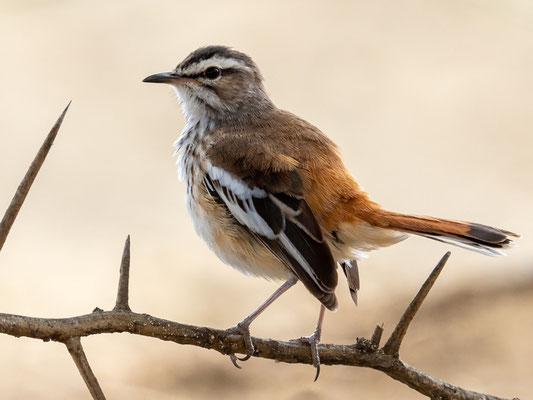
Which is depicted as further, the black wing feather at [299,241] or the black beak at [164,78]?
the black beak at [164,78]

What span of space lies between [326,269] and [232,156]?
0.80 metres

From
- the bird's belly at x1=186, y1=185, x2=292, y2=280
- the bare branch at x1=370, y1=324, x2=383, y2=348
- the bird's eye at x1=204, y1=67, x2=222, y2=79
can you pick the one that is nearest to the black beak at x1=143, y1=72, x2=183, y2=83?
the bird's eye at x1=204, y1=67, x2=222, y2=79

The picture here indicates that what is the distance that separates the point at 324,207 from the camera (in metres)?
3.92

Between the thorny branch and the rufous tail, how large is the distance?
29.2 inches

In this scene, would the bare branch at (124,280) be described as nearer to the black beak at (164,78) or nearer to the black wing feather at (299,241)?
the black wing feather at (299,241)

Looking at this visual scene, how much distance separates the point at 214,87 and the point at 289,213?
1.31 metres

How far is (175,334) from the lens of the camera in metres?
2.63

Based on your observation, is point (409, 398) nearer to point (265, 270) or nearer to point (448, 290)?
point (448, 290)

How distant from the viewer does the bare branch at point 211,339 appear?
2205mm

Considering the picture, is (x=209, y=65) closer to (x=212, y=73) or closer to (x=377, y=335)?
(x=212, y=73)

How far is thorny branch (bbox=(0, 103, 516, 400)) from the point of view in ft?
6.91

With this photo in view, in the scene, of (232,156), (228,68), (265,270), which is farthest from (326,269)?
(228,68)

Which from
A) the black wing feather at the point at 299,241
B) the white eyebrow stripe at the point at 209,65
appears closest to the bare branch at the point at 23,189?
the black wing feather at the point at 299,241

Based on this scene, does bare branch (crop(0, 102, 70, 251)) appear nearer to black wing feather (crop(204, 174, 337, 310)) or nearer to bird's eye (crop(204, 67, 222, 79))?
black wing feather (crop(204, 174, 337, 310))
